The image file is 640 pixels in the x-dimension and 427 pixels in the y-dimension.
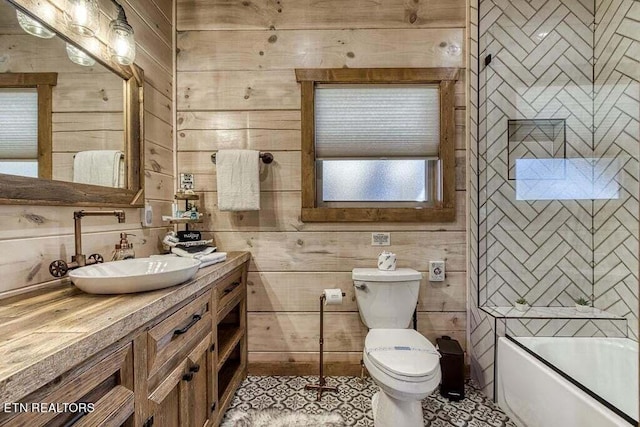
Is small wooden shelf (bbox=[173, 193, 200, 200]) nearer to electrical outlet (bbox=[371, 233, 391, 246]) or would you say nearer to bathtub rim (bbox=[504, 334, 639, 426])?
electrical outlet (bbox=[371, 233, 391, 246])

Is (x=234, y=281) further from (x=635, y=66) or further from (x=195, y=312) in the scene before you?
(x=635, y=66)

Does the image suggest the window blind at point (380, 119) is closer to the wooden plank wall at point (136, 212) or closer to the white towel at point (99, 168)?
the wooden plank wall at point (136, 212)

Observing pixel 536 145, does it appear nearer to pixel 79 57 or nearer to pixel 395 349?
pixel 395 349

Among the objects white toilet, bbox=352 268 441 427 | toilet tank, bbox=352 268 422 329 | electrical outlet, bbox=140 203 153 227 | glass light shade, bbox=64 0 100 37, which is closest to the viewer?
glass light shade, bbox=64 0 100 37

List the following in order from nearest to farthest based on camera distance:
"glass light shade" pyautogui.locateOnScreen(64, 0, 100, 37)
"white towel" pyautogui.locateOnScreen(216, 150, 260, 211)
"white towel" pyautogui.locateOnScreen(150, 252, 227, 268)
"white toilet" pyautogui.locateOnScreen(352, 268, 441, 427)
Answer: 1. "glass light shade" pyautogui.locateOnScreen(64, 0, 100, 37)
2. "white toilet" pyautogui.locateOnScreen(352, 268, 441, 427)
3. "white towel" pyautogui.locateOnScreen(150, 252, 227, 268)
4. "white towel" pyautogui.locateOnScreen(216, 150, 260, 211)

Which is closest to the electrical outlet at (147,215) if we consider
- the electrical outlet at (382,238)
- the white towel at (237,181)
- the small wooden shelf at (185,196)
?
the small wooden shelf at (185,196)

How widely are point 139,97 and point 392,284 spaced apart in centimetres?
179

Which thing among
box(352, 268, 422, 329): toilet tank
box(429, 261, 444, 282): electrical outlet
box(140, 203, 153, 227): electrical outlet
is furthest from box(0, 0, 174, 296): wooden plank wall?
box(429, 261, 444, 282): electrical outlet

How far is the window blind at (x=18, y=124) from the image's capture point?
3.21 feet

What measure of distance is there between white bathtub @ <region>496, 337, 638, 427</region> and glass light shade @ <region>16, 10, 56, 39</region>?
2.54m

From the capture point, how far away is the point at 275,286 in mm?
2078

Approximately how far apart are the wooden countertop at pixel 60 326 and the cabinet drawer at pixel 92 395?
0.04 m

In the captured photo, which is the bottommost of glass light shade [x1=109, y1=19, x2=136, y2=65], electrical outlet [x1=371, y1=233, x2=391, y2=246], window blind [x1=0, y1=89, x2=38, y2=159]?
electrical outlet [x1=371, y1=233, x2=391, y2=246]

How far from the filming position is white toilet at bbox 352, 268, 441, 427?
4.44 ft
